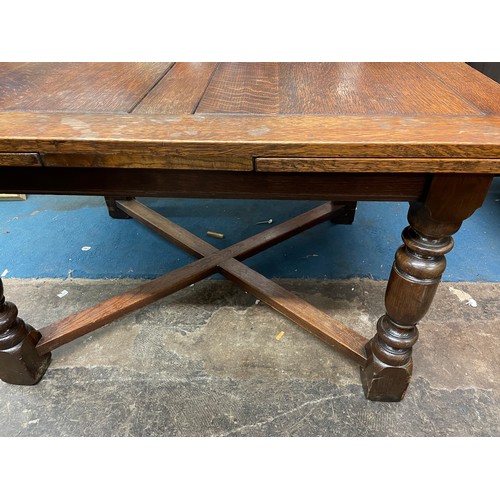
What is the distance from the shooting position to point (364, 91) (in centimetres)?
93

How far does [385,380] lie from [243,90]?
84 cm

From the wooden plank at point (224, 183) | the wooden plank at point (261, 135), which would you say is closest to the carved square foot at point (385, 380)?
the wooden plank at point (224, 183)

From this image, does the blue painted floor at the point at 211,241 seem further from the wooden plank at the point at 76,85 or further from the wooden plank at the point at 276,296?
the wooden plank at the point at 76,85

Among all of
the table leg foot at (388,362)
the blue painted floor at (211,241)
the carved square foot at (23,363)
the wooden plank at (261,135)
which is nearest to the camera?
the wooden plank at (261,135)

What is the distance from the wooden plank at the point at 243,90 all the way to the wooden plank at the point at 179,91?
0.07 feet

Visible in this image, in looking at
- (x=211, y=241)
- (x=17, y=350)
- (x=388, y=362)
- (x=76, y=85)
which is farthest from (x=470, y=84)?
(x=17, y=350)

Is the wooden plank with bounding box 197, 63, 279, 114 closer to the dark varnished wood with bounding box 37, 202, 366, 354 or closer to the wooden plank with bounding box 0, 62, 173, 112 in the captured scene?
the wooden plank with bounding box 0, 62, 173, 112

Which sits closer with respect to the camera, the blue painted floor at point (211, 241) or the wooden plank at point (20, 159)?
the wooden plank at point (20, 159)

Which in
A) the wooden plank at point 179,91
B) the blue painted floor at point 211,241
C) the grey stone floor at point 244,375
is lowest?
the blue painted floor at point 211,241

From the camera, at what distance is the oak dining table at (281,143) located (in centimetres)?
69

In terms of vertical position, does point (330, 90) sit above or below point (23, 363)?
above

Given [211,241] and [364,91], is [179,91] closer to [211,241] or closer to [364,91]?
[364,91]

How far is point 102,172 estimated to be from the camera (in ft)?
2.61

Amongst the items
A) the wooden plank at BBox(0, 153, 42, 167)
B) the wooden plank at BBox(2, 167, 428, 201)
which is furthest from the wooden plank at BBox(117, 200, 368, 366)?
the wooden plank at BBox(0, 153, 42, 167)
